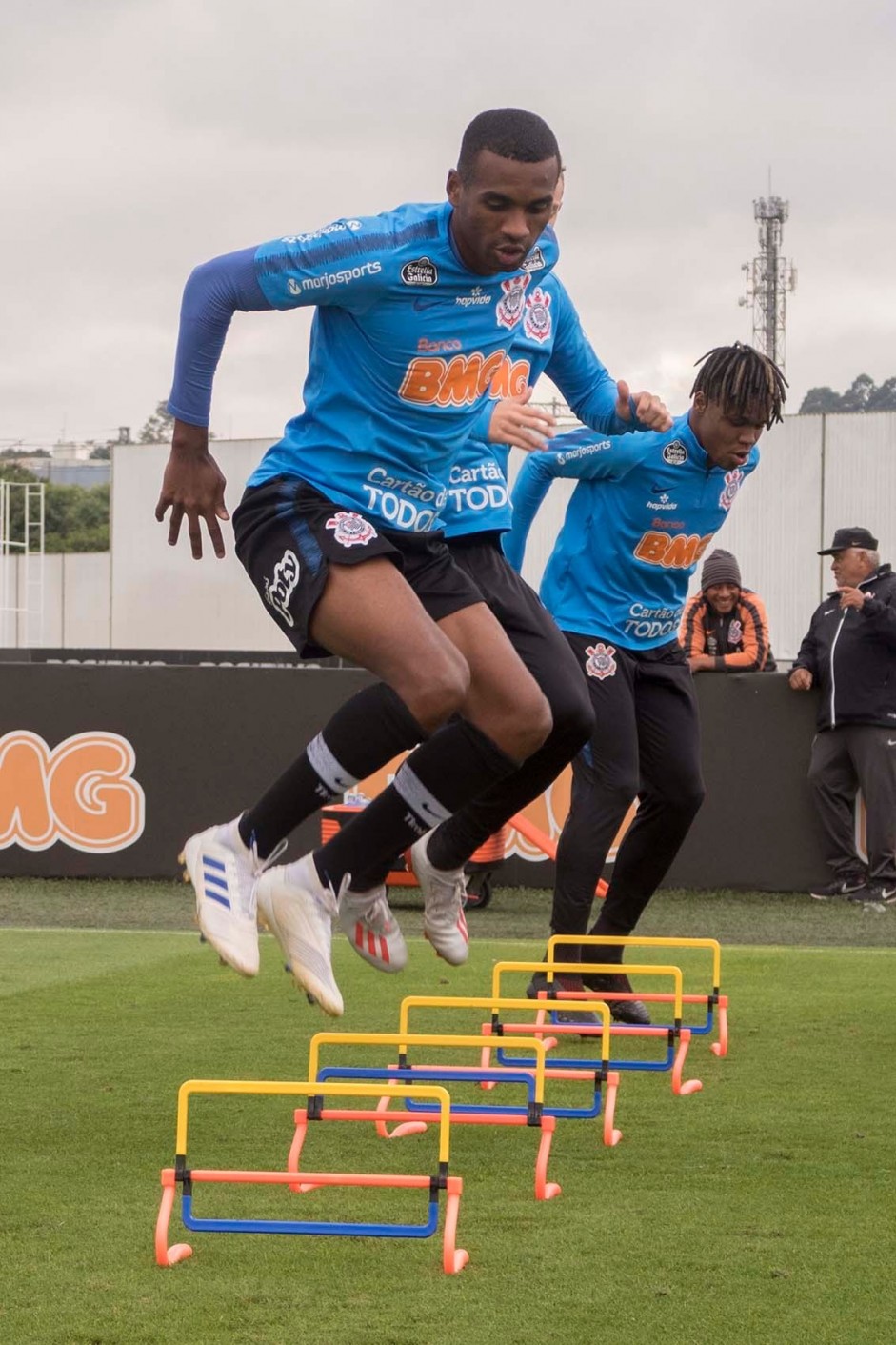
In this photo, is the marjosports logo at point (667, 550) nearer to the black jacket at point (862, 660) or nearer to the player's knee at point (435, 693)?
the player's knee at point (435, 693)

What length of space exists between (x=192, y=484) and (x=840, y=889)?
27.6ft

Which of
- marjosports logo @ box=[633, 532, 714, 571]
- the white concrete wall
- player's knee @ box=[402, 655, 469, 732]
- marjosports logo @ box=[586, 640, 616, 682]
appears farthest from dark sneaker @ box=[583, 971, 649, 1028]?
the white concrete wall

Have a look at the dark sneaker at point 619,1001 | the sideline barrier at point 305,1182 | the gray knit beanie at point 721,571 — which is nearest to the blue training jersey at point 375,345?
the sideline barrier at point 305,1182

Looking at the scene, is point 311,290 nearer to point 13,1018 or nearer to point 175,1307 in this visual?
point 175,1307

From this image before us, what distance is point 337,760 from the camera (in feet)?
16.1

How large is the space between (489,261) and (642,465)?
2324mm

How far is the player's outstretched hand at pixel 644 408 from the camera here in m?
5.41

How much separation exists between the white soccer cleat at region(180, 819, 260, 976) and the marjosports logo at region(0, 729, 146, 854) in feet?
25.7

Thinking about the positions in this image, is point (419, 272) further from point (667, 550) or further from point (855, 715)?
point (855, 715)

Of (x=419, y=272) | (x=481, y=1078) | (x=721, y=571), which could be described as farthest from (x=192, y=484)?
(x=721, y=571)

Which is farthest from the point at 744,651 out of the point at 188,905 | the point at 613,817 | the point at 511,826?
the point at 613,817

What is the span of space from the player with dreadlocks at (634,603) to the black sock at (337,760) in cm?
182

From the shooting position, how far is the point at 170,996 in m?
7.85

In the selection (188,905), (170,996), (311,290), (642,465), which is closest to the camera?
(311,290)
